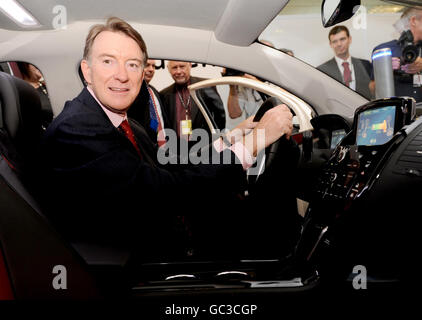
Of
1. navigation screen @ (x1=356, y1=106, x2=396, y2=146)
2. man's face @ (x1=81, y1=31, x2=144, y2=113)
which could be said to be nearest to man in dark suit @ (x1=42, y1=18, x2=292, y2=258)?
man's face @ (x1=81, y1=31, x2=144, y2=113)

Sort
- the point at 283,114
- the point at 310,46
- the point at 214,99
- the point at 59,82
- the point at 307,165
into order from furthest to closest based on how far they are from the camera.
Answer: the point at 310,46 → the point at 214,99 → the point at 59,82 → the point at 307,165 → the point at 283,114

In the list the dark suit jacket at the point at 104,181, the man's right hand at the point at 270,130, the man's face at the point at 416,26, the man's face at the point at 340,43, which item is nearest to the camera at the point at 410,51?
the man's face at the point at 416,26

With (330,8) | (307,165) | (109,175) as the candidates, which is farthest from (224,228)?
(330,8)

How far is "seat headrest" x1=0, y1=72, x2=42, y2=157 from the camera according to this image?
1.17 meters

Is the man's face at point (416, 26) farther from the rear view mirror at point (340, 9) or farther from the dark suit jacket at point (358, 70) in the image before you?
the rear view mirror at point (340, 9)

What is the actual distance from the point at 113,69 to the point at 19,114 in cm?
34

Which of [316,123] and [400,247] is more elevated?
[316,123]

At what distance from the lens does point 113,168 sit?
1.08 m

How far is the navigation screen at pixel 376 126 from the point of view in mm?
1393

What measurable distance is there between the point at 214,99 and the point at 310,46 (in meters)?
2.83

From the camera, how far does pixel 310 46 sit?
219 inches

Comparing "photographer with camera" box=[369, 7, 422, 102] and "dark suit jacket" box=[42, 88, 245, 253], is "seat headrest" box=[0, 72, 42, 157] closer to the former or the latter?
"dark suit jacket" box=[42, 88, 245, 253]
